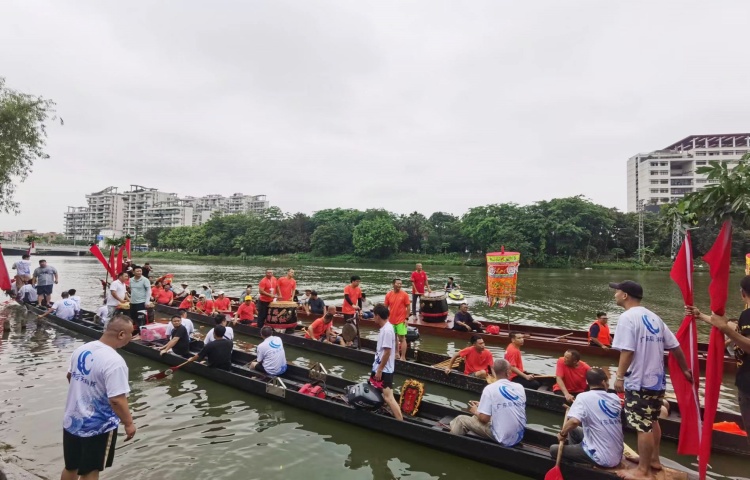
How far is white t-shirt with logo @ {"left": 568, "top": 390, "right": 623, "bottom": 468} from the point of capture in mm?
4980

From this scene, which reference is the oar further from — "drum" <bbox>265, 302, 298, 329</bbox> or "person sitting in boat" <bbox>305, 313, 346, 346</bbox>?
"drum" <bbox>265, 302, 298, 329</bbox>

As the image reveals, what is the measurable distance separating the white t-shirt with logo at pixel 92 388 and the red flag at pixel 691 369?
19.9ft

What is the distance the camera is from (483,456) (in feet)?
19.3

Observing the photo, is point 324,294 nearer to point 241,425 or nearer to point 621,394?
point 241,425

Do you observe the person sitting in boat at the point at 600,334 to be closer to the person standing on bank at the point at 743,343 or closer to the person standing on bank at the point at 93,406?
the person standing on bank at the point at 743,343

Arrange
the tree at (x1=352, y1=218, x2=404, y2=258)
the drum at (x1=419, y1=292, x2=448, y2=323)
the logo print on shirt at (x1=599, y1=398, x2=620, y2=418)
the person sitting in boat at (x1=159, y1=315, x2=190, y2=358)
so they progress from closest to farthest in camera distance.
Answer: the logo print on shirt at (x1=599, y1=398, x2=620, y2=418)
the person sitting in boat at (x1=159, y1=315, x2=190, y2=358)
the drum at (x1=419, y1=292, x2=448, y2=323)
the tree at (x1=352, y1=218, x2=404, y2=258)

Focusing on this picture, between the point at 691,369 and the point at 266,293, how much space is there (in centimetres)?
1130

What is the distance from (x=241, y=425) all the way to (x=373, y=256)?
6479 centimetres

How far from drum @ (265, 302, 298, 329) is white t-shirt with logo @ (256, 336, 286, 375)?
4339 millimetres

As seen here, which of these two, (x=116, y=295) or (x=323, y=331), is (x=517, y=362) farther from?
(x=116, y=295)

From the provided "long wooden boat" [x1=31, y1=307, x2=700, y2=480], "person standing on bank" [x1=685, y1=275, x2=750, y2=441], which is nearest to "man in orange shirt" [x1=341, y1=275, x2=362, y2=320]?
"long wooden boat" [x1=31, y1=307, x2=700, y2=480]

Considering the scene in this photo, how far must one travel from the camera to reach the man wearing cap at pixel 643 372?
15.4 ft

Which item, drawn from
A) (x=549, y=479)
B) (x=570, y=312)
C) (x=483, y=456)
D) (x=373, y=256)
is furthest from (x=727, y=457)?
(x=373, y=256)

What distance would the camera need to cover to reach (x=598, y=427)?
5.02 metres
